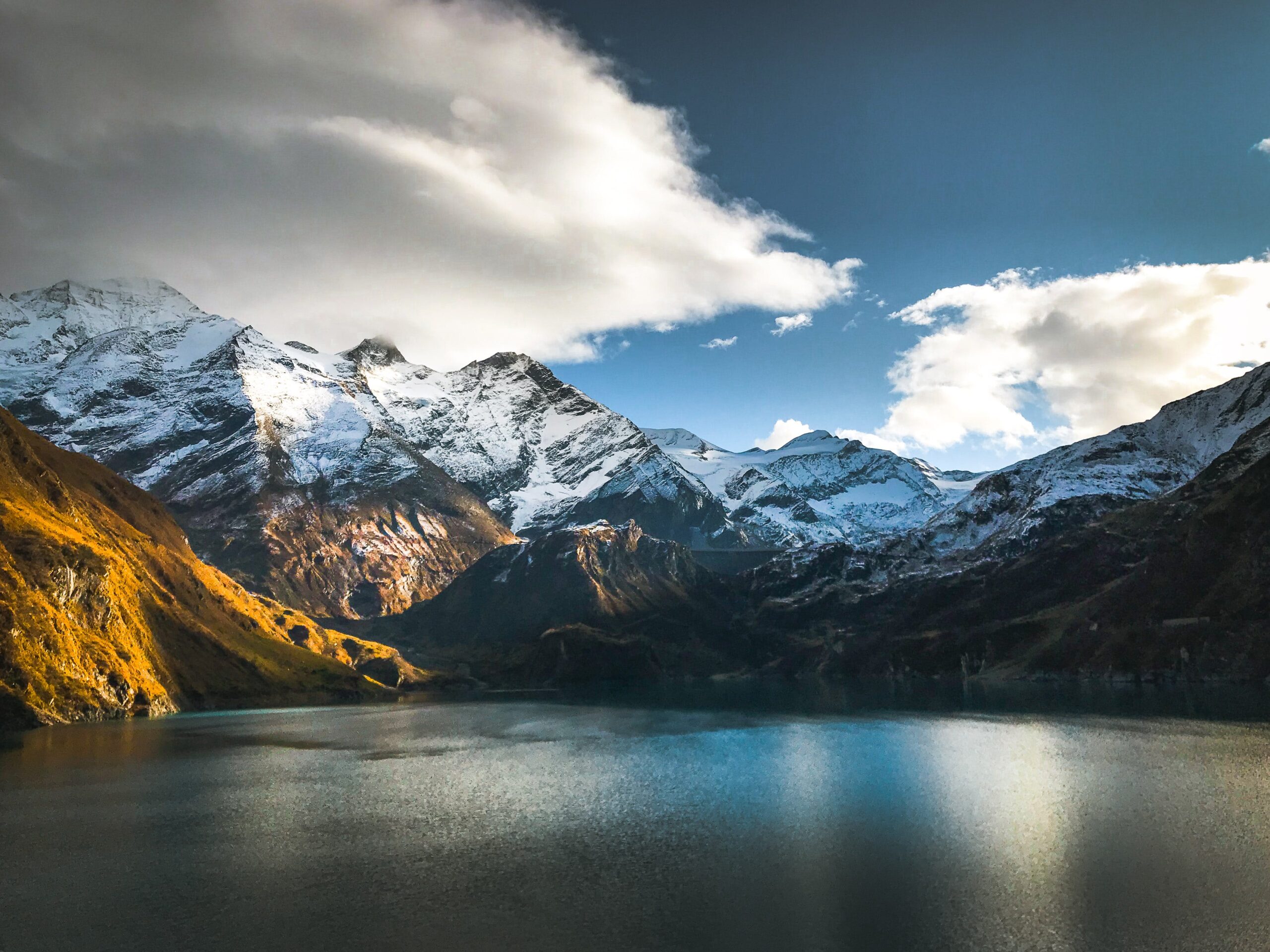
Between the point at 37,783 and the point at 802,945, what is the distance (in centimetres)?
9708

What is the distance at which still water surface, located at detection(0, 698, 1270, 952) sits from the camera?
46.4 meters

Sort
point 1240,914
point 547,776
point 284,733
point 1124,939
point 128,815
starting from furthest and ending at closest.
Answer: point 284,733 → point 547,776 → point 128,815 → point 1240,914 → point 1124,939

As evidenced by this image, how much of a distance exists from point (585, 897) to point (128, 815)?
5559 centimetres

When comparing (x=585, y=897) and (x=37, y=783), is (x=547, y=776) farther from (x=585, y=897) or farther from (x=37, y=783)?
(x=37, y=783)

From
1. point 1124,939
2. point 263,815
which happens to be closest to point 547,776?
point 263,815

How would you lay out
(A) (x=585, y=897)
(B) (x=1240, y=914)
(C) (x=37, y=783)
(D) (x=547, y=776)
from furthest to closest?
1. (D) (x=547, y=776)
2. (C) (x=37, y=783)
3. (A) (x=585, y=897)
4. (B) (x=1240, y=914)

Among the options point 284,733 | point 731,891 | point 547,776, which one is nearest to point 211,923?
point 731,891

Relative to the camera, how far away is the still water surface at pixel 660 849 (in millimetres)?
46438

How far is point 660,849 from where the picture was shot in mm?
65062

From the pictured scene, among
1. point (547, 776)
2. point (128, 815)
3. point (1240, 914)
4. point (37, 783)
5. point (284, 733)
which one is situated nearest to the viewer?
point (1240, 914)

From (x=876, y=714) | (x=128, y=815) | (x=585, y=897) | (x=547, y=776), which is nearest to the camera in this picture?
(x=585, y=897)

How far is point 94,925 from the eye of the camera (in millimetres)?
49250

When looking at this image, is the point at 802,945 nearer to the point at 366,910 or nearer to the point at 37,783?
the point at 366,910

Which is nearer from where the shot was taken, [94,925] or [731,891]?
[94,925]
